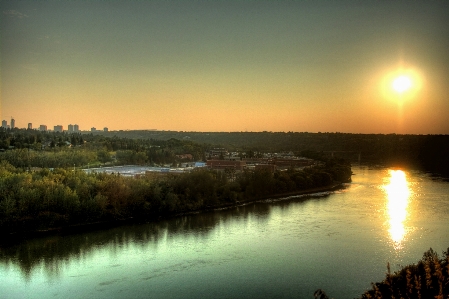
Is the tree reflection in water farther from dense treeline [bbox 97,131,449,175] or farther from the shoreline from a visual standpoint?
dense treeline [bbox 97,131,449,175]

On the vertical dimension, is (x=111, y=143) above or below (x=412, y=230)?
above

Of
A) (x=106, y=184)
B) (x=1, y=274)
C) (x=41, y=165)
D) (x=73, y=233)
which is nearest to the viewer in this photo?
(x=1, y=274)

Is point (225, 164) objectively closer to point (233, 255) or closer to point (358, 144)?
point (233, 255)

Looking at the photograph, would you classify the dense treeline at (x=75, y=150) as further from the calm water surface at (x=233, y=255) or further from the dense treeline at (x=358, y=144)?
the dense treeline at (x=358, y=144)

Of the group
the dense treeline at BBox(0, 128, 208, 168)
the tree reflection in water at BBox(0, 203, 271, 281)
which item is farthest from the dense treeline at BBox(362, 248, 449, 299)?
the dense treeline at BBox(0, 128, 208, 168)

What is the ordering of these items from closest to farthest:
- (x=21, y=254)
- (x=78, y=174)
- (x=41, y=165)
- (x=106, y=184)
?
(x=21, y=254)
(x=106, y=184)
(x=78, y=174)
(x=41, y=165)

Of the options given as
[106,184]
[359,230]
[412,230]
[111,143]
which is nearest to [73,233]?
[106,184]

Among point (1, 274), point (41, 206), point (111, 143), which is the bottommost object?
point (1, 274)

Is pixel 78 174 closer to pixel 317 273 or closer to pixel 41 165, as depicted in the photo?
pixel 41 165
